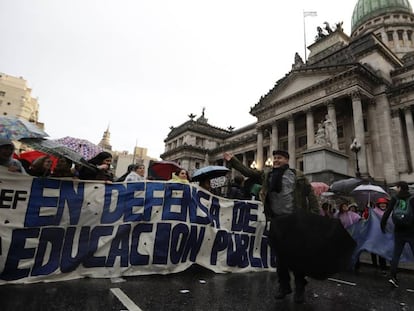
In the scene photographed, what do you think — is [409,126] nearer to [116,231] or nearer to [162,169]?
[162,169]

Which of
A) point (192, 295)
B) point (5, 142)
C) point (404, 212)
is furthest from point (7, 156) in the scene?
point (404, 212)

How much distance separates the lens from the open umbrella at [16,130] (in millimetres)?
3924

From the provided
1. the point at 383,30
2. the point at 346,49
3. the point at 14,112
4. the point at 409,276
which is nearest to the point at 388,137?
the point at 346,49

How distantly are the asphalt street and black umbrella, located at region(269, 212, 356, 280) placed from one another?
61 centimetres

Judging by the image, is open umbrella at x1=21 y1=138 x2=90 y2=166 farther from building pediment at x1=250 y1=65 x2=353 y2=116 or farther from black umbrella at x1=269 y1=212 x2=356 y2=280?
building pediment at x1=250 y1=65 x2=353 y2=116

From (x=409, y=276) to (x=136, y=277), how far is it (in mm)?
6196

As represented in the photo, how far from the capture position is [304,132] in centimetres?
3256

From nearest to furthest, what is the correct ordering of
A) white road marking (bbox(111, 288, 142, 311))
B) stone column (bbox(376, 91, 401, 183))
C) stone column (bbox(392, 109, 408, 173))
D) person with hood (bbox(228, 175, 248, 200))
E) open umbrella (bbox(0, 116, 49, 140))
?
white road marking (bbox(111, 288, 142, 311)), open umbrella (bbox(0, 116, 49, 140)), person with hood (bbox(228, 175, 248, 200)), stone column (bbox(376, 91, 401, 183)), stone column (bbox(392, 109, 408, 173))

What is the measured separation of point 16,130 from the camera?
4016 millimetres

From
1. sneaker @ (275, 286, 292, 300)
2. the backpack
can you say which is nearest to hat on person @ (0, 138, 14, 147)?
sneaker @ (275, 286, 292, 300)

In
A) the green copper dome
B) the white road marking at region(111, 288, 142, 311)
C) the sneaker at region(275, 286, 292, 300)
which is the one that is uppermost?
the green copper dome

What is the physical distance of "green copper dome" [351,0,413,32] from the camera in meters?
44.7

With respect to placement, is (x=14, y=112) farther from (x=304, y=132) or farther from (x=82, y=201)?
(x=82, y=201)

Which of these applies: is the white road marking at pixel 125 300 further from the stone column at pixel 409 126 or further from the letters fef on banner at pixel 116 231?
the stone column at pixel 409 126
